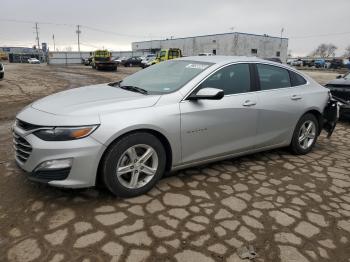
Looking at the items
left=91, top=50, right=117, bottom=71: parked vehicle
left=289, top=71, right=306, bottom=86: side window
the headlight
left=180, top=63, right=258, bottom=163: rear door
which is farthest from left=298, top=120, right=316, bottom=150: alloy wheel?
left=91, top=50, right=117, bottom=71: parked vehicle

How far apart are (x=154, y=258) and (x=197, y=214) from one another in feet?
2.59

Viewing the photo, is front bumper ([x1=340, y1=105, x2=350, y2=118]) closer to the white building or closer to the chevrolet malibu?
the chevrolet malibu

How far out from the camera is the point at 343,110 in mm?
7602

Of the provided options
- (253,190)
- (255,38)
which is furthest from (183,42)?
(253,190)

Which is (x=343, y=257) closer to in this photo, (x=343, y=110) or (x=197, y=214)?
(x=197, y=214)

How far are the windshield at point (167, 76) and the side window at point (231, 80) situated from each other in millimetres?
182

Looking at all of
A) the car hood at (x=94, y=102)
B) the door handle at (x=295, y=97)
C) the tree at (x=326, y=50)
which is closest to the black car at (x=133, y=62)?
the door handle at (x=295, y=97)

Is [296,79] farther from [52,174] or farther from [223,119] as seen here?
[52,174]

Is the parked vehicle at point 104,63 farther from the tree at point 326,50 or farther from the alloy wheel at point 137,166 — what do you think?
the tree at point 326,50

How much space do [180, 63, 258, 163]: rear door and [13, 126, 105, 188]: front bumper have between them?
1062mm

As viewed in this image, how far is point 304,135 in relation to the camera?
5207 millimetres

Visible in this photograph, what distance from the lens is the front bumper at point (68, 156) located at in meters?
Answer: 3.04

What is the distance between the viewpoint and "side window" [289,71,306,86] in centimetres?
501

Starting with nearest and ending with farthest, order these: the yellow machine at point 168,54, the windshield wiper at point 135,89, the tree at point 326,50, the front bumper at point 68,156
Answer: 1. the front bumper at point 68,156
2. the windshield wiper at point 135,89
3. the yellow machine at point 168,54
4. the tree at point 326,50
